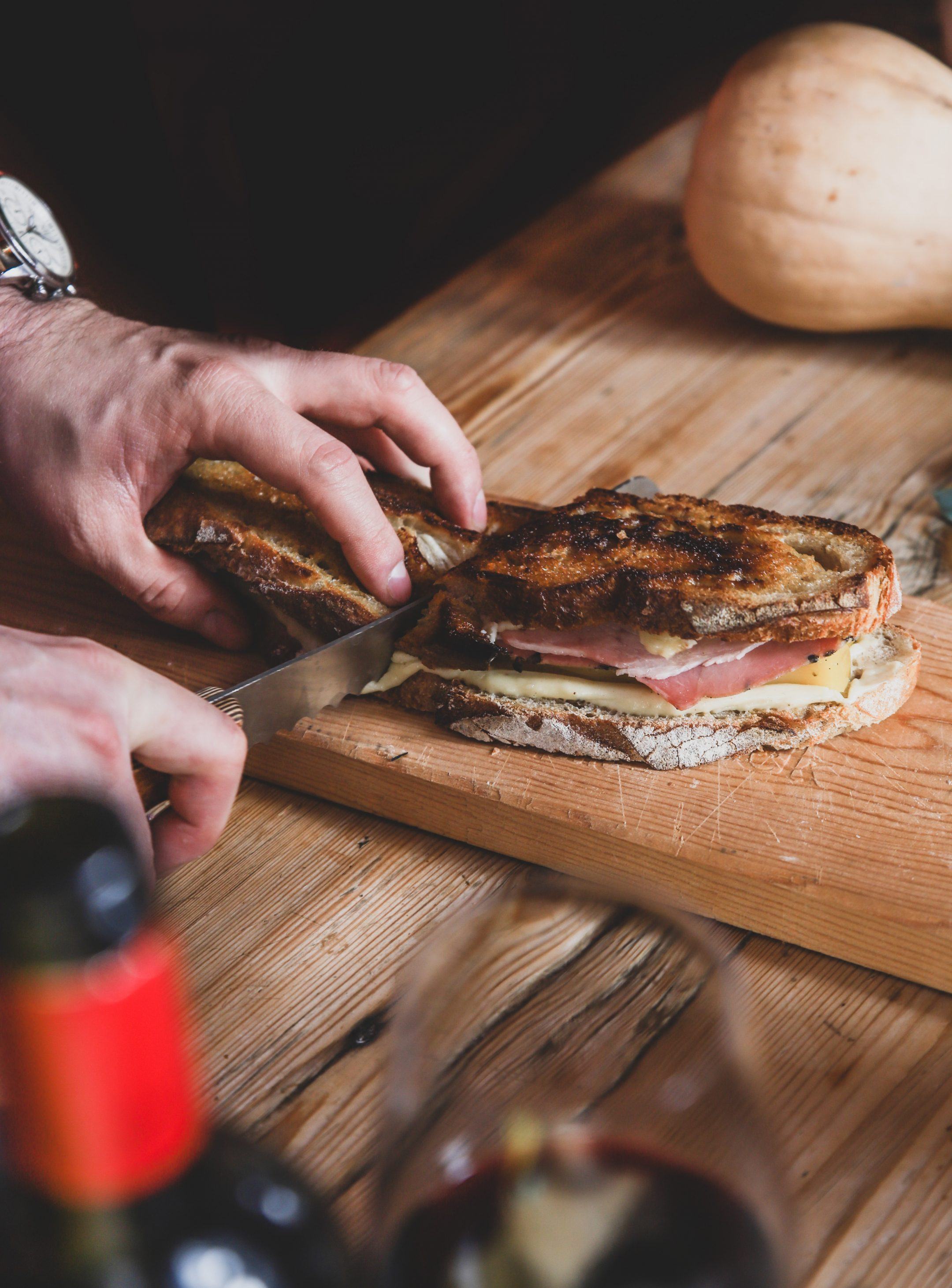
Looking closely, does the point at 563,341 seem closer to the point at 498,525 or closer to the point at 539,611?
the point at 498,525

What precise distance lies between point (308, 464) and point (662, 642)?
2.02 feet

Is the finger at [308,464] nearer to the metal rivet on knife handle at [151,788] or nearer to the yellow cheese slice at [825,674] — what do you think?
the metal rivet on knife handle at [151,788]

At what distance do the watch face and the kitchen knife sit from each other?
1058mm

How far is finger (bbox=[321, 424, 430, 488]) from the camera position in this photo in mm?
2186

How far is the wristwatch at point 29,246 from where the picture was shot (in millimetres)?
2189

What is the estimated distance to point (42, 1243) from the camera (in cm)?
63

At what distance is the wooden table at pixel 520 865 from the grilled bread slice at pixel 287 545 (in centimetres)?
26

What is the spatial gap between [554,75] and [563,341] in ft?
7.13

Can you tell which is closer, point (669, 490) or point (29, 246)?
point (29, 246)

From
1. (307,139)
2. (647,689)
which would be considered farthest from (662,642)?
(307,139)

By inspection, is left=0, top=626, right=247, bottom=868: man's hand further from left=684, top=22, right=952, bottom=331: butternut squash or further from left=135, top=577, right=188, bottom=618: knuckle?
left=684, top=22, right=952, bottom=331: butternut squash

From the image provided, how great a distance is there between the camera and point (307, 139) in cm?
374

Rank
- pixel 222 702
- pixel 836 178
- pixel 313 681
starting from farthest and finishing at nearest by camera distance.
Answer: pixel 836 178 < pixel 313 681 < pixel 222 702

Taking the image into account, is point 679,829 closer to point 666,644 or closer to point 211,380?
point 666,644
